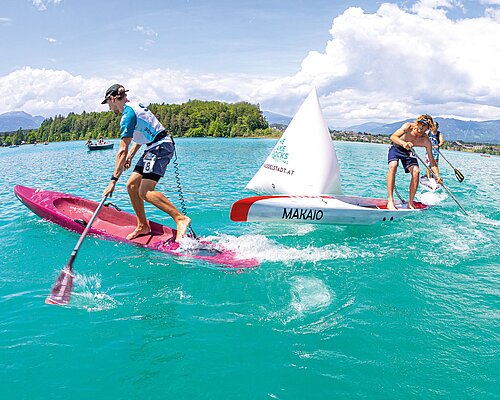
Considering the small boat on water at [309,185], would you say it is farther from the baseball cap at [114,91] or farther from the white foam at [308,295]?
the baseball cap at [114,91]

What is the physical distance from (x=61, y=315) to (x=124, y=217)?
4104 millimetres

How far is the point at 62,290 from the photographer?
5.71m

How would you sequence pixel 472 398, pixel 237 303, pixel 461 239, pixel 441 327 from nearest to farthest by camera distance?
pixel 472 398, pixel 441 327, pixel 237 303, pixel 461 239

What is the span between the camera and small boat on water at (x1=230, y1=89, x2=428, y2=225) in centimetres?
920

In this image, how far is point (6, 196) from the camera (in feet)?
49.8

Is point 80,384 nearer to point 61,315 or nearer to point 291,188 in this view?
point 61,315

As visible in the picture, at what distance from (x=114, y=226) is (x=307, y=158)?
225 inches

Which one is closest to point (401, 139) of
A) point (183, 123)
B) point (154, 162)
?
point (154, 162)

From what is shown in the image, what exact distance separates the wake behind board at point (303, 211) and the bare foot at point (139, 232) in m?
1.99

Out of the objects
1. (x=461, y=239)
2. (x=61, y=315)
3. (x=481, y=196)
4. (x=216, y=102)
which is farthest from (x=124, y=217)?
(x=216, y=102)

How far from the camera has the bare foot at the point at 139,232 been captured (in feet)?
26.7

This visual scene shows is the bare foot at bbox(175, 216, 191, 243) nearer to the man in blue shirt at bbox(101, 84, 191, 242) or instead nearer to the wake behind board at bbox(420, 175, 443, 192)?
the man in blue shirt at bbox(101, 84, 191, 242)

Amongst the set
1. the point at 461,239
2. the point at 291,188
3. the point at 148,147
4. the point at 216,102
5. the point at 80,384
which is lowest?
the point at 80,384

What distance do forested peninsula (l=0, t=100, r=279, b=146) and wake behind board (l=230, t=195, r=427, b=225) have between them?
132080 millimetres
